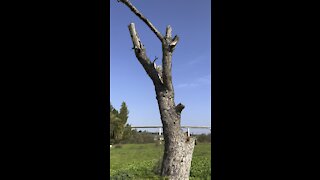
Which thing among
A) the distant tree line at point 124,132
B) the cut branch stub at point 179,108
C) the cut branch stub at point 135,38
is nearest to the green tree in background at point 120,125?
the distant tree line at point 124,132

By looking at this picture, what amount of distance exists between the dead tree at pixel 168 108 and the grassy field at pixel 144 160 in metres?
1.97

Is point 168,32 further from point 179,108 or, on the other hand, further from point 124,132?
point 124,132

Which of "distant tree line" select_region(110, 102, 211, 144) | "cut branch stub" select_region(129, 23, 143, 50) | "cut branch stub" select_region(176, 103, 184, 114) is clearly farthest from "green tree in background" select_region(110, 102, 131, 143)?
"cut branch stub" select_region(176, 103, 184, 114)

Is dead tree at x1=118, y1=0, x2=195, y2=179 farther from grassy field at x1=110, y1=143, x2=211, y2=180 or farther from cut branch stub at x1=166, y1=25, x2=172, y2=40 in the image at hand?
grassy field at x1=110, y1=143, x2=211, y2=180

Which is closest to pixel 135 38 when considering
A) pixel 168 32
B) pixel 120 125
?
pixel 168 32

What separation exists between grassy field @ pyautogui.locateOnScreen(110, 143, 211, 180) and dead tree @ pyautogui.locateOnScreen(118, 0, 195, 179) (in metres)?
1.97

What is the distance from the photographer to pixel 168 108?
306cm

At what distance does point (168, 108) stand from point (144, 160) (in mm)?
4265

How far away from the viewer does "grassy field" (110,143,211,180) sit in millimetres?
5578
